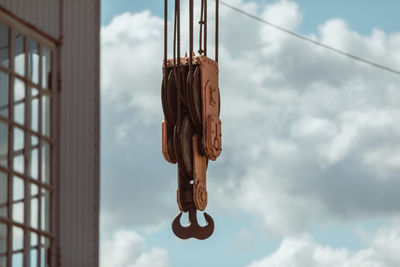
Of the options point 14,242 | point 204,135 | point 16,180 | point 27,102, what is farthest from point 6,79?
point 204,135

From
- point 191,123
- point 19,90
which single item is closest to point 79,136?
point 19,90

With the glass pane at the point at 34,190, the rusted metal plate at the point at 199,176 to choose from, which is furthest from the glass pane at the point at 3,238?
the rusted metal plate at the point at 199,176

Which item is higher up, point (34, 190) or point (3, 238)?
point (34, 190)

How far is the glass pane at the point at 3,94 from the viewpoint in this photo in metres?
10.2

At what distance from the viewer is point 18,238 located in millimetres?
10305

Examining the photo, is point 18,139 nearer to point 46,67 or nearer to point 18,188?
point 18,188

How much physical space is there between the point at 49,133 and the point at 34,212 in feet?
3.00

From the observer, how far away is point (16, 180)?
33.8 feet

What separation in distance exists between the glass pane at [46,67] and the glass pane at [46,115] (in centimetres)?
15

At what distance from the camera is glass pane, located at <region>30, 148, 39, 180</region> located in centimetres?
1057

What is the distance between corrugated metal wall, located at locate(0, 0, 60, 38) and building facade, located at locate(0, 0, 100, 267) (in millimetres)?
11

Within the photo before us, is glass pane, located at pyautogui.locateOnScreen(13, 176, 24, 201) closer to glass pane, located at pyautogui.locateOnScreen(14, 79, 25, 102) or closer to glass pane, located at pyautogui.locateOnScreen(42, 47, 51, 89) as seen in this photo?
glass pane, located at pyautogui.locateOnScreen(14, 79, 25, 102)

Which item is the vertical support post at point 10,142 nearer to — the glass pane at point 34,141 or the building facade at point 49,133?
the building facade at point 49,133

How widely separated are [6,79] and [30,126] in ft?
1.95
